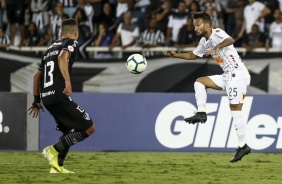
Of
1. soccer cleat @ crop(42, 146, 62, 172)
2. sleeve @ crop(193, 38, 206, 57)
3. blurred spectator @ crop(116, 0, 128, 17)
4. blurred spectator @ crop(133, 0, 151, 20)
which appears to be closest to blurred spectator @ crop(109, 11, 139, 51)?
blurred spectator @ crop(133, 0, 151, 20)

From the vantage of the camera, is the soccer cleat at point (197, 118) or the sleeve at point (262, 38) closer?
the soccer cleat at point (197, 118)

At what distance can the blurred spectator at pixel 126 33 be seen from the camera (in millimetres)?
22109

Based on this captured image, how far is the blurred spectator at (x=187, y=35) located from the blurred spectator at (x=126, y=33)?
1095 millimetres

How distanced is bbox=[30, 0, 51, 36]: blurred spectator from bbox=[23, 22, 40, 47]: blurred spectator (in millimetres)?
170

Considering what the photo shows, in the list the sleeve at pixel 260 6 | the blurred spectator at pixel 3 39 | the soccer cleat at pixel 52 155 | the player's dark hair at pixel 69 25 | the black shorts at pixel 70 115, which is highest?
the sleeve at pixel 260 6

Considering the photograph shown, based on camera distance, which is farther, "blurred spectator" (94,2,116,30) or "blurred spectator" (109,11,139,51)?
"blurred spectator" (94,2,116,30)

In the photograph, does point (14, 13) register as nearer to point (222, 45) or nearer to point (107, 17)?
point (107, 17)

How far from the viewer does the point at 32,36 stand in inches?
922

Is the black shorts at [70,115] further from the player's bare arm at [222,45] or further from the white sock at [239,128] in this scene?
the white sock at [239,128]

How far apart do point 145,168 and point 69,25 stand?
2.92m

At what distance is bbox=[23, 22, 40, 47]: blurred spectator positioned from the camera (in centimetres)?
2326

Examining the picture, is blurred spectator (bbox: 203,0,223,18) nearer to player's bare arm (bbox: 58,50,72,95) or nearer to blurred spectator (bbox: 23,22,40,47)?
blurred spectator (bbox: 23,22,40,47)

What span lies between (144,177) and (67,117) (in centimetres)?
144

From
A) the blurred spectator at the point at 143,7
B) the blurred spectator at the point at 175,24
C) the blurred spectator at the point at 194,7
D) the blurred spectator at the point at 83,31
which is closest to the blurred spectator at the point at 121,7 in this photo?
the blurred spectator at the point at 143,7
